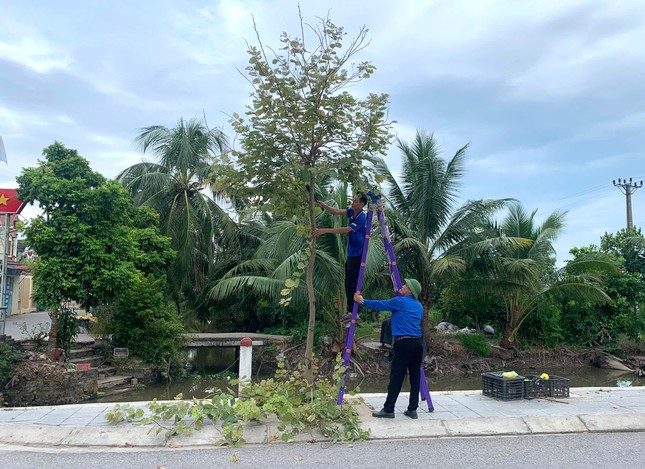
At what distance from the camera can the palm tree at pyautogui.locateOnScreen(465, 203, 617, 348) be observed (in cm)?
1691

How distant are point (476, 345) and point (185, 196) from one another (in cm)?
1258

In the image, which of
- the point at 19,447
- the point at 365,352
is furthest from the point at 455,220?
the point at 19,447

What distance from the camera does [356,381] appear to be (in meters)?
15.8

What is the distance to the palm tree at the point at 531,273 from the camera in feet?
55.5

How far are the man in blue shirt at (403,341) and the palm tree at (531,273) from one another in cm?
1061

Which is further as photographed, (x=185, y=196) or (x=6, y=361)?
(x=185, y=196)

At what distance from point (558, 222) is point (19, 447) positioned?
61.1 feet

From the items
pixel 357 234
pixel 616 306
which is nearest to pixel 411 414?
pixel 357 234

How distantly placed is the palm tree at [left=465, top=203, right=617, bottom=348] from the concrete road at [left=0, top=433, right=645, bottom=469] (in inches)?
436

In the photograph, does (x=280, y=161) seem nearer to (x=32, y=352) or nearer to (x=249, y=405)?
(x=249, y=405)

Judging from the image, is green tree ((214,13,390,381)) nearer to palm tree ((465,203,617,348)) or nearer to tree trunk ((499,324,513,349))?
palm tree ((465,203,617,348))

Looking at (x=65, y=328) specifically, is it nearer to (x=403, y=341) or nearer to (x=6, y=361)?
(x=6, y=361)

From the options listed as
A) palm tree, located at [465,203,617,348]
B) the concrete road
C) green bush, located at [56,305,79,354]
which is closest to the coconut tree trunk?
green bush, located at [56,305,79,354]

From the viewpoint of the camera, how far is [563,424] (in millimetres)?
6492
